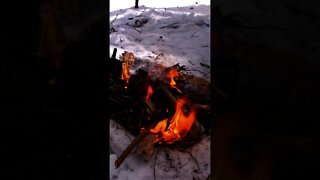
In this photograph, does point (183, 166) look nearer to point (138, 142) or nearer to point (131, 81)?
point (138, 142)

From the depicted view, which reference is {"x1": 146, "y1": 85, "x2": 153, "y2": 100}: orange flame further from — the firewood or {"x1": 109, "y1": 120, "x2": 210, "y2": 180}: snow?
{"x1": 109, "y1": 120, "x2": 210, "y2": 180}: snow

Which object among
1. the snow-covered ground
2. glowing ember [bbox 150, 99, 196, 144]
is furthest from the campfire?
the snow-covered ground

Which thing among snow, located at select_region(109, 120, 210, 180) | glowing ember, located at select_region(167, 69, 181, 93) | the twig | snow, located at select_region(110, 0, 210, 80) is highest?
snow, located at select_region(110, 0, 210, 80)

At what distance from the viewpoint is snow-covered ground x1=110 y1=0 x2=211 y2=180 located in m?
3.45

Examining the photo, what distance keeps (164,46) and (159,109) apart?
8.53 feet
